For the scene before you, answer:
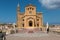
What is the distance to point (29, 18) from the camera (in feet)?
179

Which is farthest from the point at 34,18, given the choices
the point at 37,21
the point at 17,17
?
the point at 17,17

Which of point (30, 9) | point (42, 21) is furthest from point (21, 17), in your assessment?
point (42, 21)

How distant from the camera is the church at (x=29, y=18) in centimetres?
5434

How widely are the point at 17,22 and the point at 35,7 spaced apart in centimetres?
961

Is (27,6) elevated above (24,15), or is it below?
above

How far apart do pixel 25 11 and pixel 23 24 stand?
543 centimetres

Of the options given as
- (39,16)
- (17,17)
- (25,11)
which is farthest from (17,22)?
(39,16)

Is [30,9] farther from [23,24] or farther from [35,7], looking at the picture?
[23,24]

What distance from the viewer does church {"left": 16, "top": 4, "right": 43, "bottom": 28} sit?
5434cm

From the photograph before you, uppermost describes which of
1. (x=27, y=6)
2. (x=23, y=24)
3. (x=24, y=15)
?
(x=27, y=6)

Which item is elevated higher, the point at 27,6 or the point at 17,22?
the point at 27,6

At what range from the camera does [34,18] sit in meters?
54.3

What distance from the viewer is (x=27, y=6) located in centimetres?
5525

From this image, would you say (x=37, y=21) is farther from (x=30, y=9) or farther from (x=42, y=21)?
(x=30, y=9)
